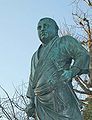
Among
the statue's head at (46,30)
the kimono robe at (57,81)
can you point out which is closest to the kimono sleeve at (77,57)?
the kimono robe at (57,81)

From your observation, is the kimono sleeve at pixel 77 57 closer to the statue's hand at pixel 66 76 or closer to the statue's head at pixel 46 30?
the statue's hand at pixel 66 76

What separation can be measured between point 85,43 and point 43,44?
13.3 meters

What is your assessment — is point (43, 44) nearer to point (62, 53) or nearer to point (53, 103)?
point (62, 53)

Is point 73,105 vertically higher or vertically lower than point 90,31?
higher

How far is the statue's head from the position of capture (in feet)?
14.6

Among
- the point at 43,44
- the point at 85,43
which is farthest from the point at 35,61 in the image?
the point at 85,43

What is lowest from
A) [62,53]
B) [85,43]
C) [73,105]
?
[85,43]

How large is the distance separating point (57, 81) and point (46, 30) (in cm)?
66

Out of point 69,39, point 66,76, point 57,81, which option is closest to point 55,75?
point 57,81

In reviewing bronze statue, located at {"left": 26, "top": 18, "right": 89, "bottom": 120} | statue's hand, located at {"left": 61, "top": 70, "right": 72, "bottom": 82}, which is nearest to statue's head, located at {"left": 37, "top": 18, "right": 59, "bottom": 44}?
bronze statue, located at {"left": 26, "top": 18, "right": 89, "bottom": 120}

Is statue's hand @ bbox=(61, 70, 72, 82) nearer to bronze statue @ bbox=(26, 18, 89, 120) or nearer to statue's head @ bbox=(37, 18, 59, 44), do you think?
bronze statue @ bbox=(26, 18, 89, 120)

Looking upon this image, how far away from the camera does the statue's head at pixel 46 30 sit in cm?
446

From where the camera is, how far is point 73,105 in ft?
13.7

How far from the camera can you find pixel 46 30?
4.46 metres
